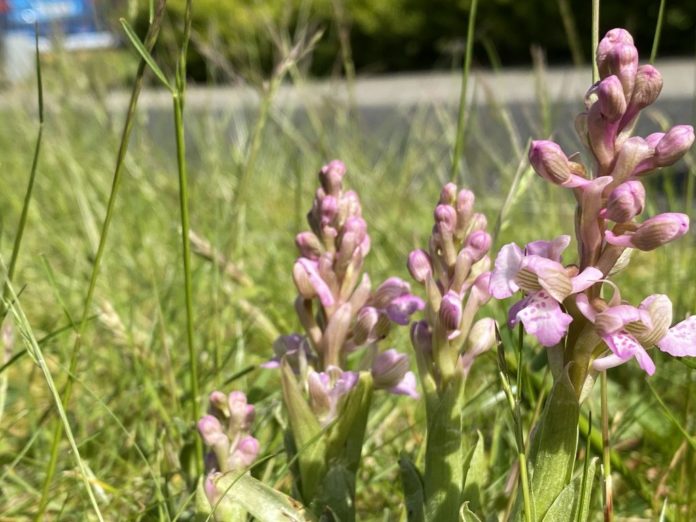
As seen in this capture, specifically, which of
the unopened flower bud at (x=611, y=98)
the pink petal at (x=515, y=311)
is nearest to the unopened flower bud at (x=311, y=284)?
the pink petal at (x=515, y=311)

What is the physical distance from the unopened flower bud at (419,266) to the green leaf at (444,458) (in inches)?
3.8

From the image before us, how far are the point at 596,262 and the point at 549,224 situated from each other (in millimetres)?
1363

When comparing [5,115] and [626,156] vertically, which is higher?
[626,156]

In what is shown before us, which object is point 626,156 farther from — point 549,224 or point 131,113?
point 549,224

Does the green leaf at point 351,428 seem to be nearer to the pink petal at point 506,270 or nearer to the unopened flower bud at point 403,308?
the unopened flower bud at point 403,308

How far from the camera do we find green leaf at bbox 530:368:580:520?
0.71 meters

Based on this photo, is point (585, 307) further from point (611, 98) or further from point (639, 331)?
point (611, 98)

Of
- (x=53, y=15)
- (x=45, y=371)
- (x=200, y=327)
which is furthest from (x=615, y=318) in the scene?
(x=53, y=15)

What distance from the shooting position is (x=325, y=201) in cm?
92

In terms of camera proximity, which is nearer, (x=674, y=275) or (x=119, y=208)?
(x=674, y=275)

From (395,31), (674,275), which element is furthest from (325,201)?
(395,31)

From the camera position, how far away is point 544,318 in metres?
0.66

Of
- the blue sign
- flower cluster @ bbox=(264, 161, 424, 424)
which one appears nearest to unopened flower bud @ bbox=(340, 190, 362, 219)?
flower cluster @ bbox=(264, 161, 424, 424)

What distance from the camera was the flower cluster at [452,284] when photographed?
2.73 feet
